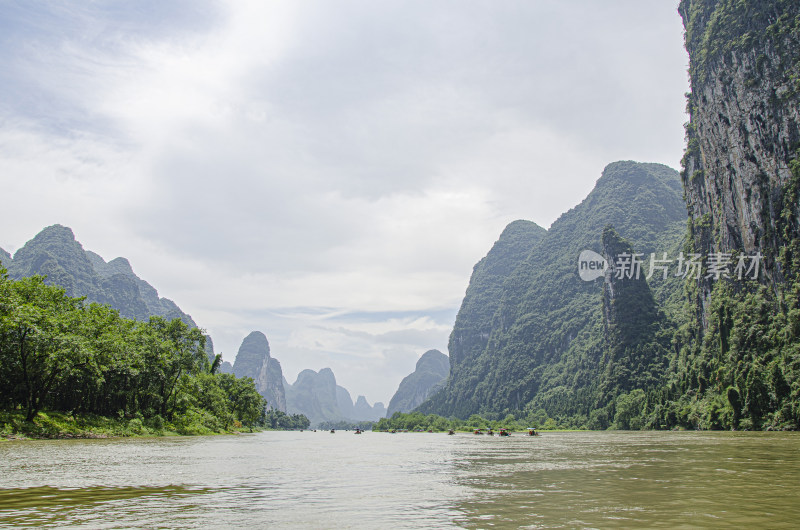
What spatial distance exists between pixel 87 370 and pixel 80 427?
515 centimetres

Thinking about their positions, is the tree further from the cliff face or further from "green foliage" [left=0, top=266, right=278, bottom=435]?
the cliff face

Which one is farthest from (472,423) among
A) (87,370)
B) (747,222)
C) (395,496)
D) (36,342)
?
(395,496)

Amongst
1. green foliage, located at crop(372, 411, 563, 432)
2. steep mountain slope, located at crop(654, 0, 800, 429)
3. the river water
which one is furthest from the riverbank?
green foliage, located at crop(372, 411, 563, 432)

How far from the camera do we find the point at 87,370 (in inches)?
1778

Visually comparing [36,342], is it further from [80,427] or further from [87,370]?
[80,427]

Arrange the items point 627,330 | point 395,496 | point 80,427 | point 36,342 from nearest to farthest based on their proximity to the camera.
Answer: point 395,496 < point 36,342 < point 80,427 < point 627,330

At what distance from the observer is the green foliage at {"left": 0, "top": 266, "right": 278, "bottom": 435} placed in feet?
126

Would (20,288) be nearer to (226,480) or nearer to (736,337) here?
(226,480)

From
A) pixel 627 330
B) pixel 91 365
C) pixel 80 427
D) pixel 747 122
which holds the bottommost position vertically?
pixel 80 427

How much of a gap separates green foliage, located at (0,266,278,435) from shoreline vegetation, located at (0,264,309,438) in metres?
0.08

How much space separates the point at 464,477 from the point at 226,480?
8750mm

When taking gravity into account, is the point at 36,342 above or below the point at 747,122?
below

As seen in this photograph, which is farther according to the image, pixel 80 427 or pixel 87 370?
pixel 80 427

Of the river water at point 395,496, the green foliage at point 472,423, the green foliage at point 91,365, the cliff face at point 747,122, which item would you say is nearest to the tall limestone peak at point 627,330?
the green foliage at point 472,423
